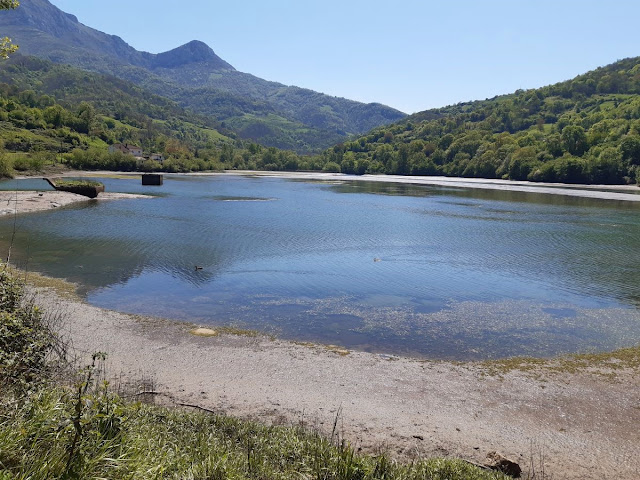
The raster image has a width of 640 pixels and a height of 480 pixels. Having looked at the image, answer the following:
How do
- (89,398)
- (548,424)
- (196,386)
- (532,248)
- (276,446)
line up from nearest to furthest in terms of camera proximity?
1. (89,398)
2. (276,446)
3. (548,424)
4. (196,386)
5. (532,248)

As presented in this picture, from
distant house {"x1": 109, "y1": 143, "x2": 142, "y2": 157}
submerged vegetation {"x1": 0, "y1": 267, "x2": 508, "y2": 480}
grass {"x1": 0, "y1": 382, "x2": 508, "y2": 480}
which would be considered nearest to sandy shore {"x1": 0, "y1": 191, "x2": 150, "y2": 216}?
submerged vegetation {"x1": 0, "y1": 267, "x2": 508, "y2": 480}

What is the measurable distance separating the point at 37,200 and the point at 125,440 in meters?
59.9

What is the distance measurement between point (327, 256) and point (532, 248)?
59.7 feet

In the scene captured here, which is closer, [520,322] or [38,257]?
[520,322]

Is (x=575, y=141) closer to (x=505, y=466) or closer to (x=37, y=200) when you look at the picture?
(x=37, y=200)

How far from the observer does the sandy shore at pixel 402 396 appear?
10.7 m

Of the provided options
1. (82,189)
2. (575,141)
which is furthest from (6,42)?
(575,141)

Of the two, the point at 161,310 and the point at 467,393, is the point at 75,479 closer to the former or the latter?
the point at 467,393

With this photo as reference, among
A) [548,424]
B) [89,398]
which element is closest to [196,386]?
[89,398]

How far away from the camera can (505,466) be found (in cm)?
955

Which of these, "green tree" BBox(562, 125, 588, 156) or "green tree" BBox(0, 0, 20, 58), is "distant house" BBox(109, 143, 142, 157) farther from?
"green tree" BBox(0, 0, 20, 58)

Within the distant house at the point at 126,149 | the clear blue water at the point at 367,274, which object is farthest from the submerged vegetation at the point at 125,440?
the distant house at the point at 126,149

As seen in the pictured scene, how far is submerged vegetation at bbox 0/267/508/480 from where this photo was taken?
19.6 feet

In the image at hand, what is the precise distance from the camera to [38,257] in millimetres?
30516
